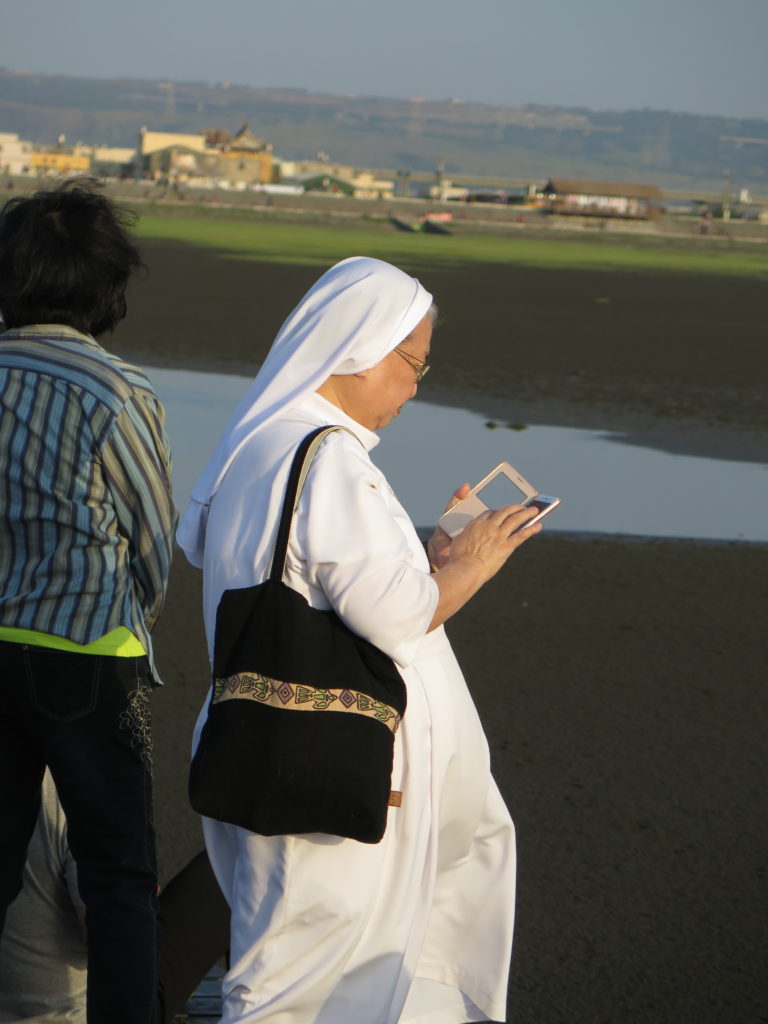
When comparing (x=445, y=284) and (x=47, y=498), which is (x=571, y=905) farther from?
(x=445, y=284)

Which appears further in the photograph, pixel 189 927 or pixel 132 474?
pixel 189 927

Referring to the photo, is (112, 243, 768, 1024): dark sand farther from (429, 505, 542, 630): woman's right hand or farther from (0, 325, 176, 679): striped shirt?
(0, 325, 176, 679): striped shirt

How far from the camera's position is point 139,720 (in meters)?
2.71

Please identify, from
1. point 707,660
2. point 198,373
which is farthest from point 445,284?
point 707,660

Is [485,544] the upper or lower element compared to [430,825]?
upper

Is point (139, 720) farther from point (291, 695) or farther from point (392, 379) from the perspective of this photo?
point (392, 379)

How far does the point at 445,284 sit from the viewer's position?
30719mm

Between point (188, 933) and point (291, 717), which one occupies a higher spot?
point (291, 717)

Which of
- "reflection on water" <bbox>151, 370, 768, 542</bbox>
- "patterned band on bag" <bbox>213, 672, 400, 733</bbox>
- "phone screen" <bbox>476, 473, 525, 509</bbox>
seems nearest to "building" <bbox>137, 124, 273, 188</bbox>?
"reflection on water" <bbox>151, 370, 768, 542</bbox>

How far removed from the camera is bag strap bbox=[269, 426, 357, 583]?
2512 mm

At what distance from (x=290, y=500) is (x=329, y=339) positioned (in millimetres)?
364

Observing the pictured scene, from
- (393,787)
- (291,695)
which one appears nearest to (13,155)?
(393,787)

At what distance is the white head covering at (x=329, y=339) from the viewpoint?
2674 mm

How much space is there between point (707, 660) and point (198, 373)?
10642 mm
